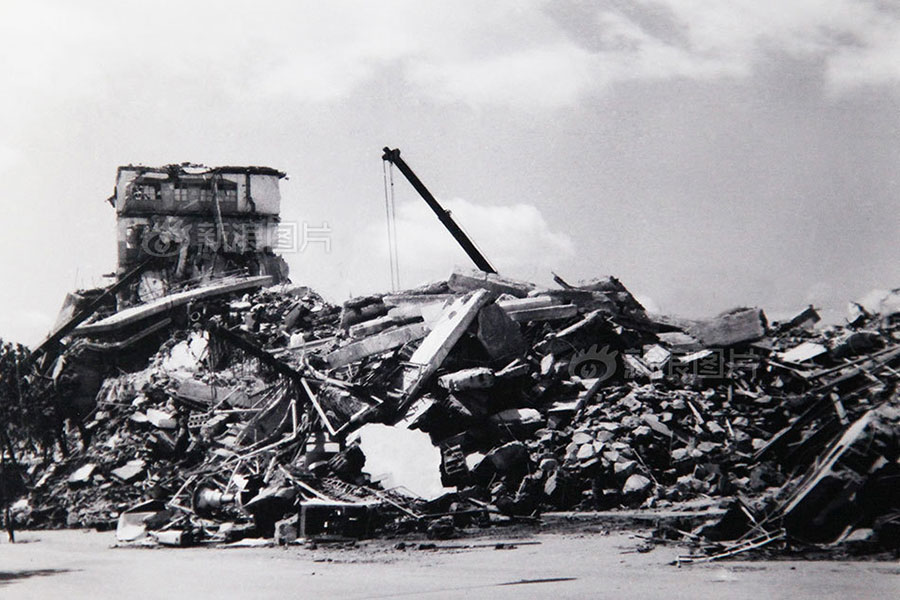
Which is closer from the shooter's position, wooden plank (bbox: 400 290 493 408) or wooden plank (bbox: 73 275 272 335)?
wooden plank (bbox: 400 290 493 408)

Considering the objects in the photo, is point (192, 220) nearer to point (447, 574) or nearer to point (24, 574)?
point (24, 574)

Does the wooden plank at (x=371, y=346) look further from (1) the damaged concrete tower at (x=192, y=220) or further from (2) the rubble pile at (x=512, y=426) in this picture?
(1) the damaged concrete tower at (x=192, y=220)

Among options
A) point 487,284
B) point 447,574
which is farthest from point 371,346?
point 447,574

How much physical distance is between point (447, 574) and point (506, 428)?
436 centimetres

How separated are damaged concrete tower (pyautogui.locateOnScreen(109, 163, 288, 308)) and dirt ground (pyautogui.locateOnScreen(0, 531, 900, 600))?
67.4 ft

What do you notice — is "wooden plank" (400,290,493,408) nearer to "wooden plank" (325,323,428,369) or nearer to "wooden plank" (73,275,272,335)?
"wooden plank" (325,323,428,369)

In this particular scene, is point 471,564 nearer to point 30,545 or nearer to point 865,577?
point 865,577

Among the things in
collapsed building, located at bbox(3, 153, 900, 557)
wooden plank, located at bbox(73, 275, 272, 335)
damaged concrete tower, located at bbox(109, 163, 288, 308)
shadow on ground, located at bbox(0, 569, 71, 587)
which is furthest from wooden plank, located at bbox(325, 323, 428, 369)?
damaged concrete tower, located at bbox(109, 163, 288, 308)

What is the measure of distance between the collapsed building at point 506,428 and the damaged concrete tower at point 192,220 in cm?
1415

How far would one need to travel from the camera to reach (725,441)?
1015 centimetres

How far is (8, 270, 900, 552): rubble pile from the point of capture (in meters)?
8.59

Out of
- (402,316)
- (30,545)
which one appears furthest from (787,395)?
(30,545)

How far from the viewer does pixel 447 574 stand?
6.78m

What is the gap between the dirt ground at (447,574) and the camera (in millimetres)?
5648
